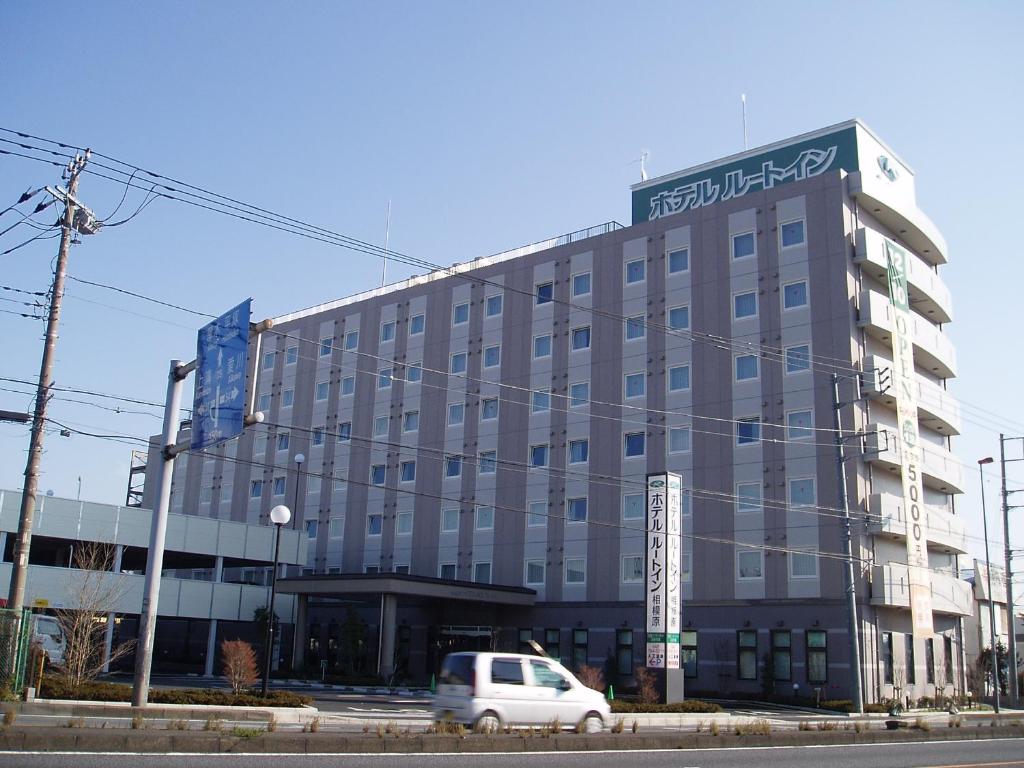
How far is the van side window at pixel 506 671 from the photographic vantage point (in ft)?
72.0

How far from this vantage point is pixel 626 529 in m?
49.8

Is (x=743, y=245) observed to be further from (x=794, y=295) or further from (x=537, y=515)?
(x=537, y=515)

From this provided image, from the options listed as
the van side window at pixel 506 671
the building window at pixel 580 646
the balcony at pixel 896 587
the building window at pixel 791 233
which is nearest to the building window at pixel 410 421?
the building window at pixel 580 646

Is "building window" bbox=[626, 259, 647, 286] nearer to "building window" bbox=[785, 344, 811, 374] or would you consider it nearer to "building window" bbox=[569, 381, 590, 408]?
"building window" bbox=[569, 381, 590, 408]

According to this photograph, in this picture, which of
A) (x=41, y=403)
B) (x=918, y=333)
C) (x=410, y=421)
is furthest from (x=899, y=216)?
(x=41, y=403)

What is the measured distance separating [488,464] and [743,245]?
18.2m

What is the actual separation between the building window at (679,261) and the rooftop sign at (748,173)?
2696 mm

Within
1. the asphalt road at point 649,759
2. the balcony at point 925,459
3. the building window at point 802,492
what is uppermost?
the balcony at point 925,459

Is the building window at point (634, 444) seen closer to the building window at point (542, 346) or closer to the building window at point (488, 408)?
the building window at point (542, 346)

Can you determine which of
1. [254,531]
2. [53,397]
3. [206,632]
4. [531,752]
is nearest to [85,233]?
[53,397]

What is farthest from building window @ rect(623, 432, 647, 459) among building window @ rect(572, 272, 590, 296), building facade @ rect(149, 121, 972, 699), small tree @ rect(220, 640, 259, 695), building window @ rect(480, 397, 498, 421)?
small tree @ rect(220, 640, 259, 695)

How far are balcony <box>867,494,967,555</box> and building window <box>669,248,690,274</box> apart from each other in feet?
48.1

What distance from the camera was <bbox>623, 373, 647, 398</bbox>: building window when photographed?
5081cm

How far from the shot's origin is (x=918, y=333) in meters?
50.1
